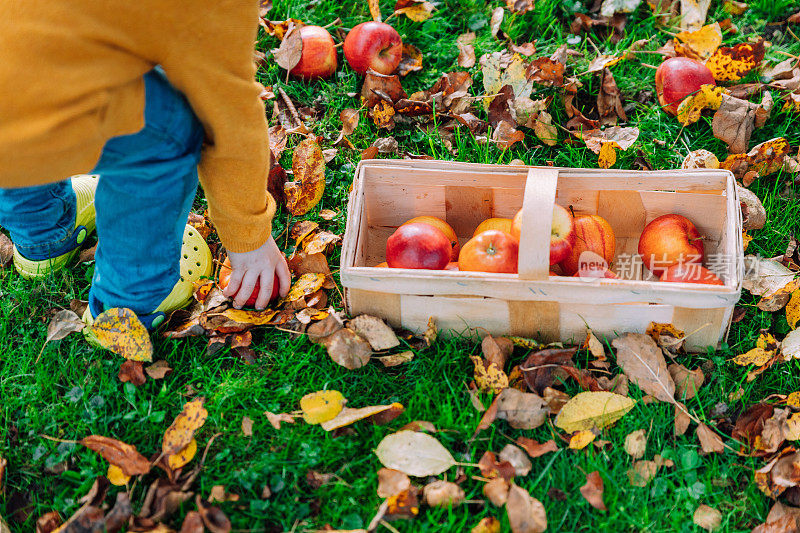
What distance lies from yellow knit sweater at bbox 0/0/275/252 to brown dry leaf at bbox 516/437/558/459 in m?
1.01

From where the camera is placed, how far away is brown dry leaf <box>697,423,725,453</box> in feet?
5.52

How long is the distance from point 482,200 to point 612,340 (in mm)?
603

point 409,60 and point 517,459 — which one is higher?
point 409,60

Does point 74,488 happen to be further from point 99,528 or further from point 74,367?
point 74,367

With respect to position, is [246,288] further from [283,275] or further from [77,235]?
[77,235]

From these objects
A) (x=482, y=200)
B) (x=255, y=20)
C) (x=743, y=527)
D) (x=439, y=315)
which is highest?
(x=255, y=20)

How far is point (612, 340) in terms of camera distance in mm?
1860

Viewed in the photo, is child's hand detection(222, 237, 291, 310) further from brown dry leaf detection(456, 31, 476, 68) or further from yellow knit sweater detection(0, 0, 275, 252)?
brown dry leaf detection(456, 31, 476, 68)

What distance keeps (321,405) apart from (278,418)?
0.12m

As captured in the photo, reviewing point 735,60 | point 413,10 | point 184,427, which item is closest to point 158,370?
point 184,427

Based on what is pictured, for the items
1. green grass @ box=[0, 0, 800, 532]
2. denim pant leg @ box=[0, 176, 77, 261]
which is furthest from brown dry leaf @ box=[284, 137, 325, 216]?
denim pant leg @ box=[0, 176, 77, 261]

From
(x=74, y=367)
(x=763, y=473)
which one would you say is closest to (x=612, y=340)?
(x=763, y=473)

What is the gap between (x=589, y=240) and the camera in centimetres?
198

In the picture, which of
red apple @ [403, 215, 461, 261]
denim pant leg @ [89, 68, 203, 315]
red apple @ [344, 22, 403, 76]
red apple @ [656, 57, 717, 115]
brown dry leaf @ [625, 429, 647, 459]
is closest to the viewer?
denim pant leg @ [89, 68, 203, 315]
